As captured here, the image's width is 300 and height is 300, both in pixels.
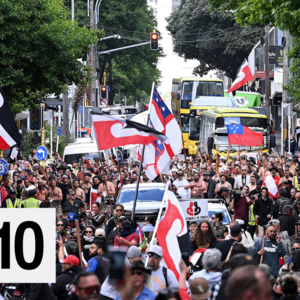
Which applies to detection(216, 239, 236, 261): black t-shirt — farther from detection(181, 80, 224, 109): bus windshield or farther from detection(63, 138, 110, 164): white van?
detection(181, 80, 224, 109): bus windshield

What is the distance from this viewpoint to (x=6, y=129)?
969 centimetres

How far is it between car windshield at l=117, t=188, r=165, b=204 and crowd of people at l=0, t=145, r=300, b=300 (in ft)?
2.80

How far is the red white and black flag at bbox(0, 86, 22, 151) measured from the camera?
962 centimetres

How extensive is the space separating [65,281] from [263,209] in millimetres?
7443

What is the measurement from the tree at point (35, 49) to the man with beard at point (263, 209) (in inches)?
290

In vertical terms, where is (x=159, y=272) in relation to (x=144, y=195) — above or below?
above

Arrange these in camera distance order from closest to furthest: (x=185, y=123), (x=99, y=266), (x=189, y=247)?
1. (x=99, y=266)
2. (x=189, y=247)
3. (x=185, y=123)

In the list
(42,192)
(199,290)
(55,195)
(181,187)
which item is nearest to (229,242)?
(199,290)

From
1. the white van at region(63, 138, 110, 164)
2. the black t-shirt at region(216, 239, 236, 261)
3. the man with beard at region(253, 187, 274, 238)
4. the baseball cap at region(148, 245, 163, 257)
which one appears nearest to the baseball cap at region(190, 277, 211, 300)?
the baseball cap at region(148, 245, 163, 257)

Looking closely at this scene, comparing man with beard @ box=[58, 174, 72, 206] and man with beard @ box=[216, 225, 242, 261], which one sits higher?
man with beard @ box=[216, 225, 242, 261]

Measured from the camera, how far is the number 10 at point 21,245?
5703 mm

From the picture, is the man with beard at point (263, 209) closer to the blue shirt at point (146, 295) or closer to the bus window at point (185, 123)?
the blue shirt at point (146, 295)

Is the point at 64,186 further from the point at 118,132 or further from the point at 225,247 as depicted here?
the point at 225,247

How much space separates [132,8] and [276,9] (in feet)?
161
